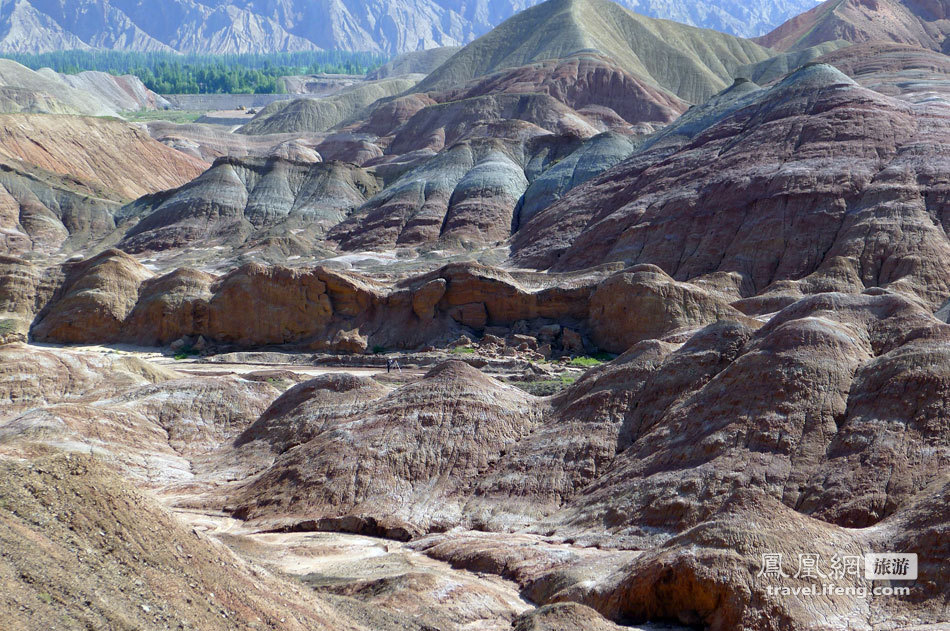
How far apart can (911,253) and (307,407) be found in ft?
99.6

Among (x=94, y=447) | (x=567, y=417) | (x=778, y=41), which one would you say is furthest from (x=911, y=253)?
(x=778, y=41)

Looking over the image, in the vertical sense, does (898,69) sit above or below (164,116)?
below

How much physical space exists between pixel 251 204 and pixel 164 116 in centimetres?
9871

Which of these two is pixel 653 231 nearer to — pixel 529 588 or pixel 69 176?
pixel 529 588

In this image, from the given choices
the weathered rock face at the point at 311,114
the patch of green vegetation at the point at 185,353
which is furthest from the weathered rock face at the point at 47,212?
the weathered rock face at the point at 311,114

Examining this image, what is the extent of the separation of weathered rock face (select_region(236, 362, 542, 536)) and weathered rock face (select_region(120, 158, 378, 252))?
5472 centimetres

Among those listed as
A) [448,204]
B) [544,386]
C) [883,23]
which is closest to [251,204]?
[448,204]

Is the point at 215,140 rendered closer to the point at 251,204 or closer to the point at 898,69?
the point at 251,204

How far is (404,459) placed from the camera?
22.3 meters

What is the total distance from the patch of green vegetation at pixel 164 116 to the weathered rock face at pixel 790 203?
402ft

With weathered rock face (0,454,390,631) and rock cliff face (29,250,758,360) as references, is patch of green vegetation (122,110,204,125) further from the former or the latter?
weathered rock face (0,454,390,631)

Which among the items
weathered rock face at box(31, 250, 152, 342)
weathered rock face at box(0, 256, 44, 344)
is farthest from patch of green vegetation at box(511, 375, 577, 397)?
weathered rock face at box(0, 256, 44, 344)

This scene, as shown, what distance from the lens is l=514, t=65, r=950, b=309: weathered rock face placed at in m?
43.8

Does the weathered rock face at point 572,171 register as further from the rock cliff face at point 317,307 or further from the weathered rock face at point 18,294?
the weathered rock face at point 18,294
